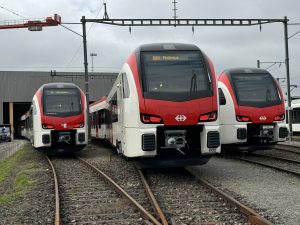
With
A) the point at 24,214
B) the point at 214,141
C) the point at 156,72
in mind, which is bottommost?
the point at 24,214

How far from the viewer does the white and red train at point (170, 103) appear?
10.0 metres

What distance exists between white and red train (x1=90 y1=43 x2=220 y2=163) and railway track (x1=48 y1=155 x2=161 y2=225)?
1213 mm

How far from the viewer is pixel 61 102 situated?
18.2m

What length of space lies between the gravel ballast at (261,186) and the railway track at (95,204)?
1.95m

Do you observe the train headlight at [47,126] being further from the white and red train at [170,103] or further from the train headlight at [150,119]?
the train headlight at [150,119]

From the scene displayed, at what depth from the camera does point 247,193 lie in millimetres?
8781

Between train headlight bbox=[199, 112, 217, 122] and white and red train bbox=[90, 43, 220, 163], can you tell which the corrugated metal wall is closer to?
white and red train bbox=[90, 43, 220, 163]

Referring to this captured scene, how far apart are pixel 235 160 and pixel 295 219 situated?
342 inches

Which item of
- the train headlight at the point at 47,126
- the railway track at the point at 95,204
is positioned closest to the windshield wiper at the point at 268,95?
the railway track at the point at 95,204

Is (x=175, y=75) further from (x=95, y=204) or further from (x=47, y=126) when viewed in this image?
(x=47, y=126)

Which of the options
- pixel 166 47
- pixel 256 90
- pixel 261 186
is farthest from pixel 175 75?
pixel 256 90

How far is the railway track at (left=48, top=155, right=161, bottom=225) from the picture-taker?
692 cm

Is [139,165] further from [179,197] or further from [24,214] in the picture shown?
[24,214]

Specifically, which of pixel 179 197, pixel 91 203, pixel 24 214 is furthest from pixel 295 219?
pixel 24 214
